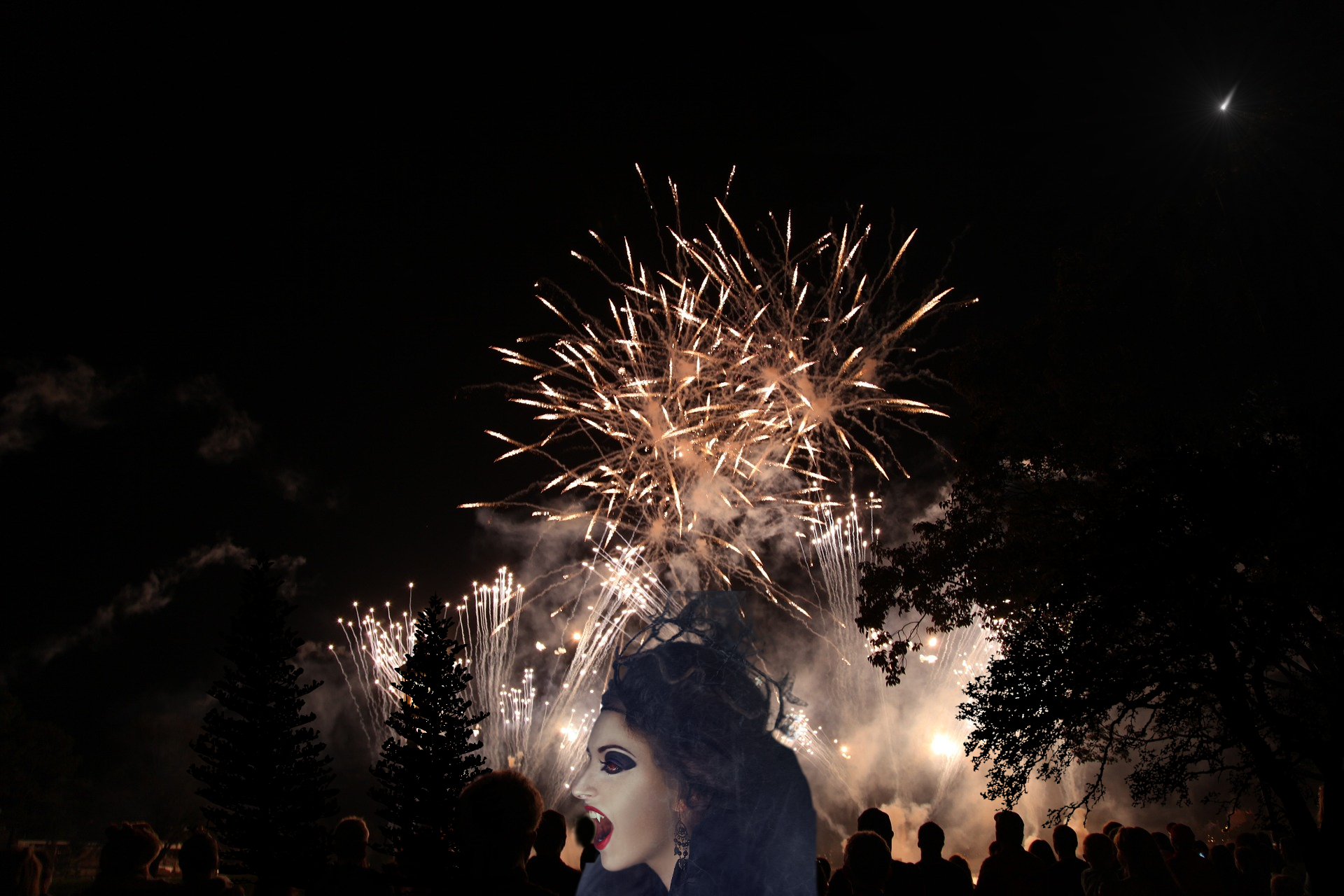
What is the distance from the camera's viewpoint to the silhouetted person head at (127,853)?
4.05m

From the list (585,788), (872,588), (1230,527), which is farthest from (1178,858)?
(872,588)

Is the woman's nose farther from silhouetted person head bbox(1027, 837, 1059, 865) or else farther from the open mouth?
silhouetted person head bbox(1027, 837, 1059, 865)

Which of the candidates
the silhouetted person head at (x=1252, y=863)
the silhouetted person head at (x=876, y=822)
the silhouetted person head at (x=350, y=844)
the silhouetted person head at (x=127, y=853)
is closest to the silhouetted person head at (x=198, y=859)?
the silhouetted person head at (x=127, y=853)

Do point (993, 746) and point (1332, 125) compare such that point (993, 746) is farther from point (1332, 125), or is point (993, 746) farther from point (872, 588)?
point (1332, 125)

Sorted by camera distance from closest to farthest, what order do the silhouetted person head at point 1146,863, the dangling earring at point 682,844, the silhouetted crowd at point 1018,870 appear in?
1. the dangling earring at point 682,844
2. the silhouetted crowd at point 1018,870
3. the silhouetted person head at point 1146,863

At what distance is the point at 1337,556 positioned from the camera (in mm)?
7273

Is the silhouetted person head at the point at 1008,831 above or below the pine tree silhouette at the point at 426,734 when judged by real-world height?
below

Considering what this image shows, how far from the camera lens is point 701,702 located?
296 cm

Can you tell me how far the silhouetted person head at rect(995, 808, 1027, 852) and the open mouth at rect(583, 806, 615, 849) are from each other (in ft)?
12.4

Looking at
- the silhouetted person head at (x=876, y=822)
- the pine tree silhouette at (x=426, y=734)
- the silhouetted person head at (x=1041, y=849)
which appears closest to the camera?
the silhouetted person head at (x=876, y=822)

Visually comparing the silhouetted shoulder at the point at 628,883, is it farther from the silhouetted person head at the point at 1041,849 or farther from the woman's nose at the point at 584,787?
the silhouetted person head at the point at 1041,849

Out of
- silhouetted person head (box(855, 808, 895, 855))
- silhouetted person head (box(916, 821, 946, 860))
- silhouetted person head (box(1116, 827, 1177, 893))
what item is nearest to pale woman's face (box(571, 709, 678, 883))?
silhouetted person head (box(916, 821, 946, 860))

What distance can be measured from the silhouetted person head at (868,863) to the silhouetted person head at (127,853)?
3.51 meters

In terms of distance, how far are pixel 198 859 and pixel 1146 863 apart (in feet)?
18.8
